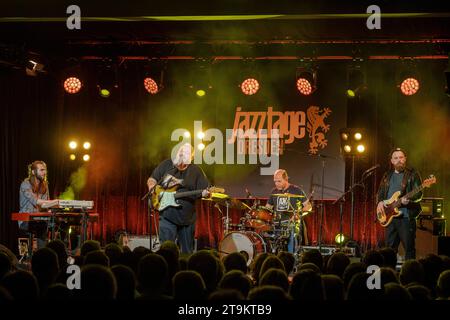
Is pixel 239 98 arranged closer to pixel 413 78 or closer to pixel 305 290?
pixel 413 78

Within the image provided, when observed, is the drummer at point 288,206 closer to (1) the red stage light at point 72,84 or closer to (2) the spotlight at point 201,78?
(2) the spotlight at point 201,78

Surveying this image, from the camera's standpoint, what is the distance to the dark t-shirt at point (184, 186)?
30.8 feet

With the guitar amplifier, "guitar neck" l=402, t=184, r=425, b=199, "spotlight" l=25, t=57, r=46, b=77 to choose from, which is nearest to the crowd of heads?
"guitar neck" l=402, t=184, r=425, b=199

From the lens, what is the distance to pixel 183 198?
9430 mm

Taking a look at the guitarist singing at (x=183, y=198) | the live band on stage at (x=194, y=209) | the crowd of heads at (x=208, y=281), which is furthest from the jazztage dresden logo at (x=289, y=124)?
the crowd of heads at (x=208, y=281)

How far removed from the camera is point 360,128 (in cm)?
1216

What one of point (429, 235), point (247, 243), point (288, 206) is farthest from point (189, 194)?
point (429, 235)

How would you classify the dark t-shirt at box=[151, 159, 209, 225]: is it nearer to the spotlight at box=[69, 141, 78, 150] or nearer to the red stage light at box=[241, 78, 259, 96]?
the red stage light at box=[241, 78, 259, 96]

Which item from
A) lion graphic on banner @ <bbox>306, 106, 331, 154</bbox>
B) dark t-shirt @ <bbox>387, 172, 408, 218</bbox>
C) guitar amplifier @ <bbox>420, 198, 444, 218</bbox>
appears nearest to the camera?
dark t-shirt @ <bbox>387, 172, 408, 218</bbox>

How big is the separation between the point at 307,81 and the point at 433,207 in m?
3.22

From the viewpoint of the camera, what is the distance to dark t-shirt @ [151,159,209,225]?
9383 millimetres

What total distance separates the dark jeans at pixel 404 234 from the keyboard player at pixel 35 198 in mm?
5824

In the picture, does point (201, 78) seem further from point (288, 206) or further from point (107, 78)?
point (288, 206)
